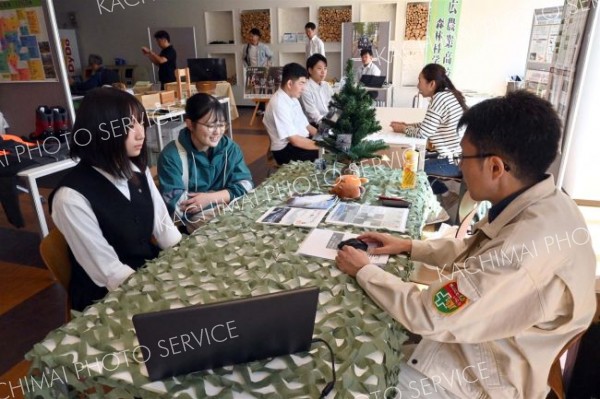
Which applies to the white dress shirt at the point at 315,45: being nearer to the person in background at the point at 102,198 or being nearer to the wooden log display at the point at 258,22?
the wooden log display at the point at 258,22

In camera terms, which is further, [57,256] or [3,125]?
[3,125]

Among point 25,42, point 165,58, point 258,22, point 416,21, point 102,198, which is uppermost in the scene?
point 258,22

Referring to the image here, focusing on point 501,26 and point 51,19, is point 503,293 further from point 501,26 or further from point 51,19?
point 501,26

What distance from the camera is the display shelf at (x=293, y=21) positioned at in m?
8.01

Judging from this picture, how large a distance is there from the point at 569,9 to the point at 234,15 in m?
6.42

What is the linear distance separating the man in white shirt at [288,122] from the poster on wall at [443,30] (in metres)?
4.45

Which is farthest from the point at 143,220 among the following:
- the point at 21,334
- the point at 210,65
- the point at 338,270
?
the point at 210,65

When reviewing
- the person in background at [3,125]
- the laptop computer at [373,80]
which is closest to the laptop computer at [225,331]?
the person in background at [3,125]

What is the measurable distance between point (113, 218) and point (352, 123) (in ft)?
3.57

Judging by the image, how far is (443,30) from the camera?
695 cm

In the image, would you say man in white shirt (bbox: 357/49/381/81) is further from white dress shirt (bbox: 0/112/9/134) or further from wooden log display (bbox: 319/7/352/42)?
white dress shirt (bbox: 0/112/9/134)

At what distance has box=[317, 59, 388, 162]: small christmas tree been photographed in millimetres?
1843

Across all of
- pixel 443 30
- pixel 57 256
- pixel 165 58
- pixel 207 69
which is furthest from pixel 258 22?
pixel 57 256

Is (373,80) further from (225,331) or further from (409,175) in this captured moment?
(225,331)
